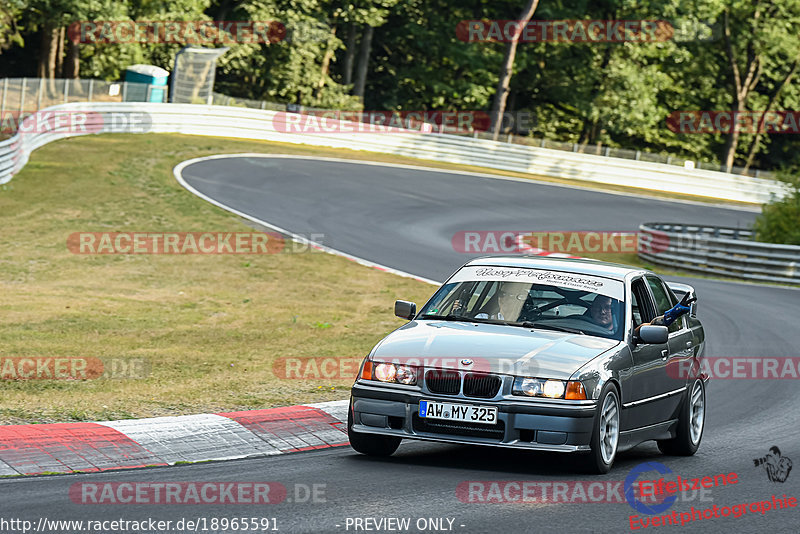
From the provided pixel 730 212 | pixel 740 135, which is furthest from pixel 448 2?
pixel 730 212

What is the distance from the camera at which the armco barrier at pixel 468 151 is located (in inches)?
1619

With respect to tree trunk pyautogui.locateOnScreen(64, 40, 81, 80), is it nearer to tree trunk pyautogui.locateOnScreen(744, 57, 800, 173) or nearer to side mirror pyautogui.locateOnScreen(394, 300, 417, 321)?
tree trunk pyautogui.locateOnScreen(744, 57, 800, 173)

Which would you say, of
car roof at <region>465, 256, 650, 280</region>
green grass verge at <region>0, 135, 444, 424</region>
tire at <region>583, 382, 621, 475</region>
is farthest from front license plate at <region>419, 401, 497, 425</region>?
green grass verge at <region>0, 135, 444, 424</region>

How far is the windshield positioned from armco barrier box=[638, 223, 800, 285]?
1808 cm

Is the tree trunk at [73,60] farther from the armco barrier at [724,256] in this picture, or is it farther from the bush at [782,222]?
the bush at [782,222]

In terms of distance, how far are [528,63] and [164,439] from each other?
54.5 m

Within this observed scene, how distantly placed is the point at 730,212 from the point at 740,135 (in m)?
27.4

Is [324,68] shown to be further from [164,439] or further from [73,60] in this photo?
[164,439]

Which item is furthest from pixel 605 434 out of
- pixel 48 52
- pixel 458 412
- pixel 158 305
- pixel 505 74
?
pixel 505 74

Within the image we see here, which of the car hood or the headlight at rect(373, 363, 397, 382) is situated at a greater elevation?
the car hood

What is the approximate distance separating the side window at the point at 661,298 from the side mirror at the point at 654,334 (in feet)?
3.51

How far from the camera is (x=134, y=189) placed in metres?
28.0

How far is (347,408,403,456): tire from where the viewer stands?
25.9 feet

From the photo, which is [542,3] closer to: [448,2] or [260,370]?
[448,2]
